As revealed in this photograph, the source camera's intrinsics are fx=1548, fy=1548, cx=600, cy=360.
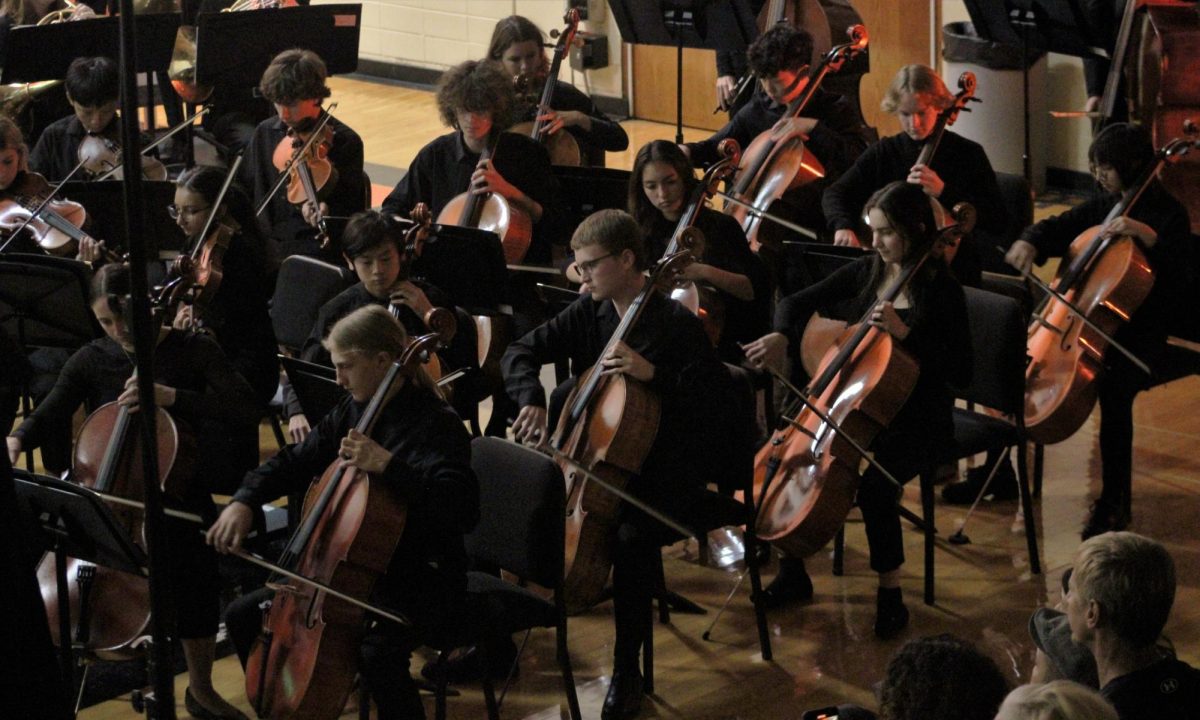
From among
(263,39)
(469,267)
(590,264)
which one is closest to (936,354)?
(590,264)

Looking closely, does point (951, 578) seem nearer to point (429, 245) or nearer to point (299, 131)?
point (429, 245)

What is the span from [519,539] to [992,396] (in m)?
1.53

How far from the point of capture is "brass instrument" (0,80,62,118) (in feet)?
21.3

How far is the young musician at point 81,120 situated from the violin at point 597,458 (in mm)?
2720

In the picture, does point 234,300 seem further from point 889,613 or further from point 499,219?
point 889,613

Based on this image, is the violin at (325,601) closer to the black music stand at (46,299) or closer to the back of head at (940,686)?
the back of head at (940,686)

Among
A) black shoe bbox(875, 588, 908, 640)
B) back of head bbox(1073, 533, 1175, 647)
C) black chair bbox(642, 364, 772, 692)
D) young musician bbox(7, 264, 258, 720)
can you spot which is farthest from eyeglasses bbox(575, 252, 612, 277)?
back of head bbox(1073, 533, 1175, 647)

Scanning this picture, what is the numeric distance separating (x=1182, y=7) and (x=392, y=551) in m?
3.81

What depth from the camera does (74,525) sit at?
3.04 metres

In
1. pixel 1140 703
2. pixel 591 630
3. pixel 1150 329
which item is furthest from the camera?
pixel 1150 329

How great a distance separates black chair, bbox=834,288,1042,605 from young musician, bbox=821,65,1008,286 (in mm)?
574

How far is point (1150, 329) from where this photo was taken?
170 inches

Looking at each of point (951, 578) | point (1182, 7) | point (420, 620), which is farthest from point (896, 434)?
point (1182, 7)

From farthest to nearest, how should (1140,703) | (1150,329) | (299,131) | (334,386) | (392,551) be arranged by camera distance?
(299,131)
(1150,329)
(334,386)
(392,551)
(1140,703)
